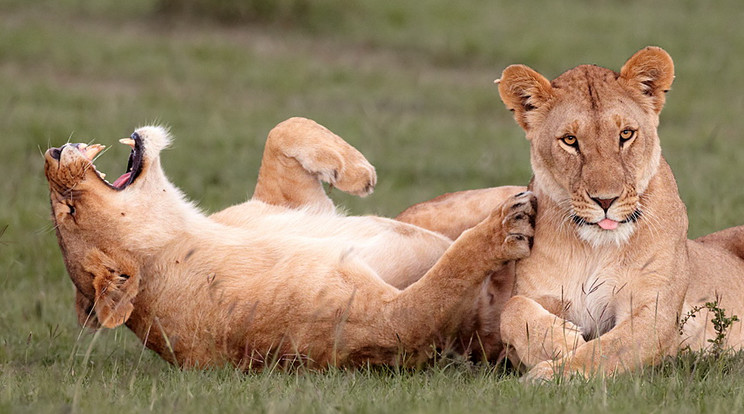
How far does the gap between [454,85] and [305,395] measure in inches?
443

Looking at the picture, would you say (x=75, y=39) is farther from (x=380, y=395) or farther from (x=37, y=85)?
(x=380, y=395)

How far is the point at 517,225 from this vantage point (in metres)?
4.23

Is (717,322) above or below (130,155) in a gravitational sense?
below

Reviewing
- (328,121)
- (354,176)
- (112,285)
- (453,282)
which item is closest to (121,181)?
(112,285)

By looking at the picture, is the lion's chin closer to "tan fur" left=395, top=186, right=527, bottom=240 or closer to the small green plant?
the small green plant

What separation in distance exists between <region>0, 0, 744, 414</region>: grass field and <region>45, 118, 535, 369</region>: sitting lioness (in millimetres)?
195

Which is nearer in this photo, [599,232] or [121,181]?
[599,232]

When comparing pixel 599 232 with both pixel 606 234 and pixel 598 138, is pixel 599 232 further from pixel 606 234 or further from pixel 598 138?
pixel 598 138

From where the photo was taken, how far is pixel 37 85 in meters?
12.7

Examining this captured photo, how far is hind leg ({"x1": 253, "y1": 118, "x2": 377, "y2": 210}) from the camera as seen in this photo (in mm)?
5121

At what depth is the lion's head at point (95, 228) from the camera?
4367 mm

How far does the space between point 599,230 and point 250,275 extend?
142 centimetres

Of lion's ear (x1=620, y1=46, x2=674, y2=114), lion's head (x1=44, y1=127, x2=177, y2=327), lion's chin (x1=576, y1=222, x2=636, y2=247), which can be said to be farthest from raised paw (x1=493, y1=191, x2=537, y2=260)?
lion's head (x1=44, y1=127, x2=177, y2=327)

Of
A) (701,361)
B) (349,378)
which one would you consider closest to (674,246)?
(701,361)
